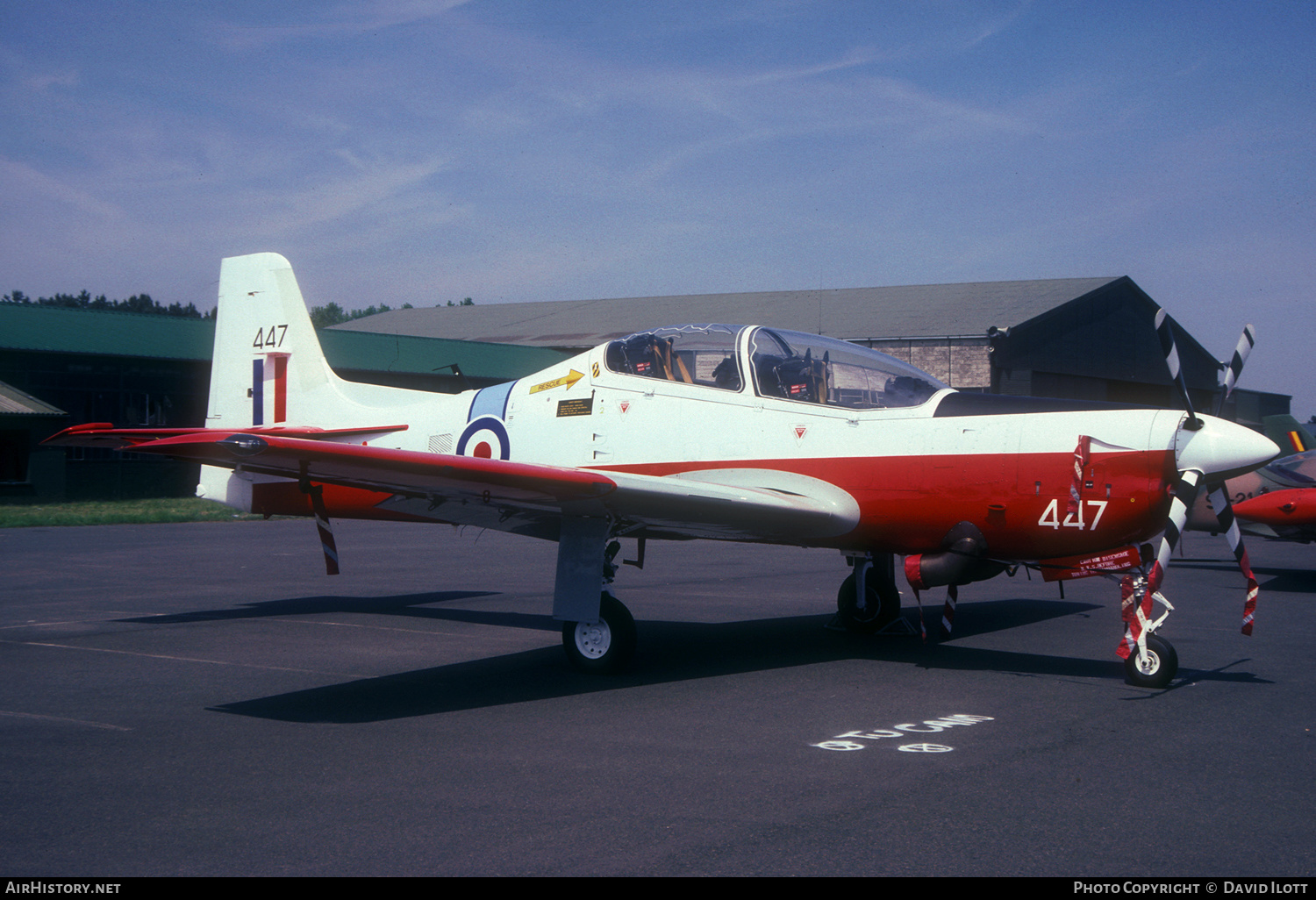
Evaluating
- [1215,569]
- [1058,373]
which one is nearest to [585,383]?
[1215,569]

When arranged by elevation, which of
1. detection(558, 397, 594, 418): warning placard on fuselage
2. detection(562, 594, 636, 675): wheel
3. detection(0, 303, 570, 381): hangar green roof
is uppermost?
detection(0, 303, 570, 381): hangar green roof

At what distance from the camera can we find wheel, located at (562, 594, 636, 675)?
24.0 feet

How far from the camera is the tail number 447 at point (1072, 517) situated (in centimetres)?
666

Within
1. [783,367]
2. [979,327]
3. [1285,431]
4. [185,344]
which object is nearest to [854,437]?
[783,367]

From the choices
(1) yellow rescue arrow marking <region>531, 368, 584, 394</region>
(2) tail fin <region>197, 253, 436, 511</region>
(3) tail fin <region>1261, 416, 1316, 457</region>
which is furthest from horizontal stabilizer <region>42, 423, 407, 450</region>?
(3) tail fin <region>1261, 416, 1316, 457</region>

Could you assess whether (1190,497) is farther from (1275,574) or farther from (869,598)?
(1275,574)

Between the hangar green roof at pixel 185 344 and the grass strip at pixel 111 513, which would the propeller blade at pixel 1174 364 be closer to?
the grass strip at pixel 111 513

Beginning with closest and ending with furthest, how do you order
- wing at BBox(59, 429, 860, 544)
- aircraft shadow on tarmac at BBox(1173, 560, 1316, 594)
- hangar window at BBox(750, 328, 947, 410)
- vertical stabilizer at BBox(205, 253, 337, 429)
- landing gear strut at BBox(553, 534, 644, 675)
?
wing at BBox(59, 429, 860, 544) → landing gear strut at BBox(553, 534, 644, 675) → hangar window at BBox(750, 328, 947, 410) → vertical stabilizer at BBox(205, 253, 337, 429) → aircraft shadow on tarmac at BBox(1173, 560, 1316, 594)

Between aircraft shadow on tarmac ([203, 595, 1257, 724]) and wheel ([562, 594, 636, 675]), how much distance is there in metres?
0.09

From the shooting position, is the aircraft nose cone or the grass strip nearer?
the aircraft nose cone

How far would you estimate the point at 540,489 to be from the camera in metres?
→ 6.52

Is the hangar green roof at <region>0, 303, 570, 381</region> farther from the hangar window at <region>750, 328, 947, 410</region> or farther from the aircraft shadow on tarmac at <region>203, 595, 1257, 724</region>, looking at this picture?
the hangar window at <region>750, 328, 947, 410</region>

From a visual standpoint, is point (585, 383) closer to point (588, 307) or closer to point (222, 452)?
point (222, 452)

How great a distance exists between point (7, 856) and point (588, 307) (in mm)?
43381
